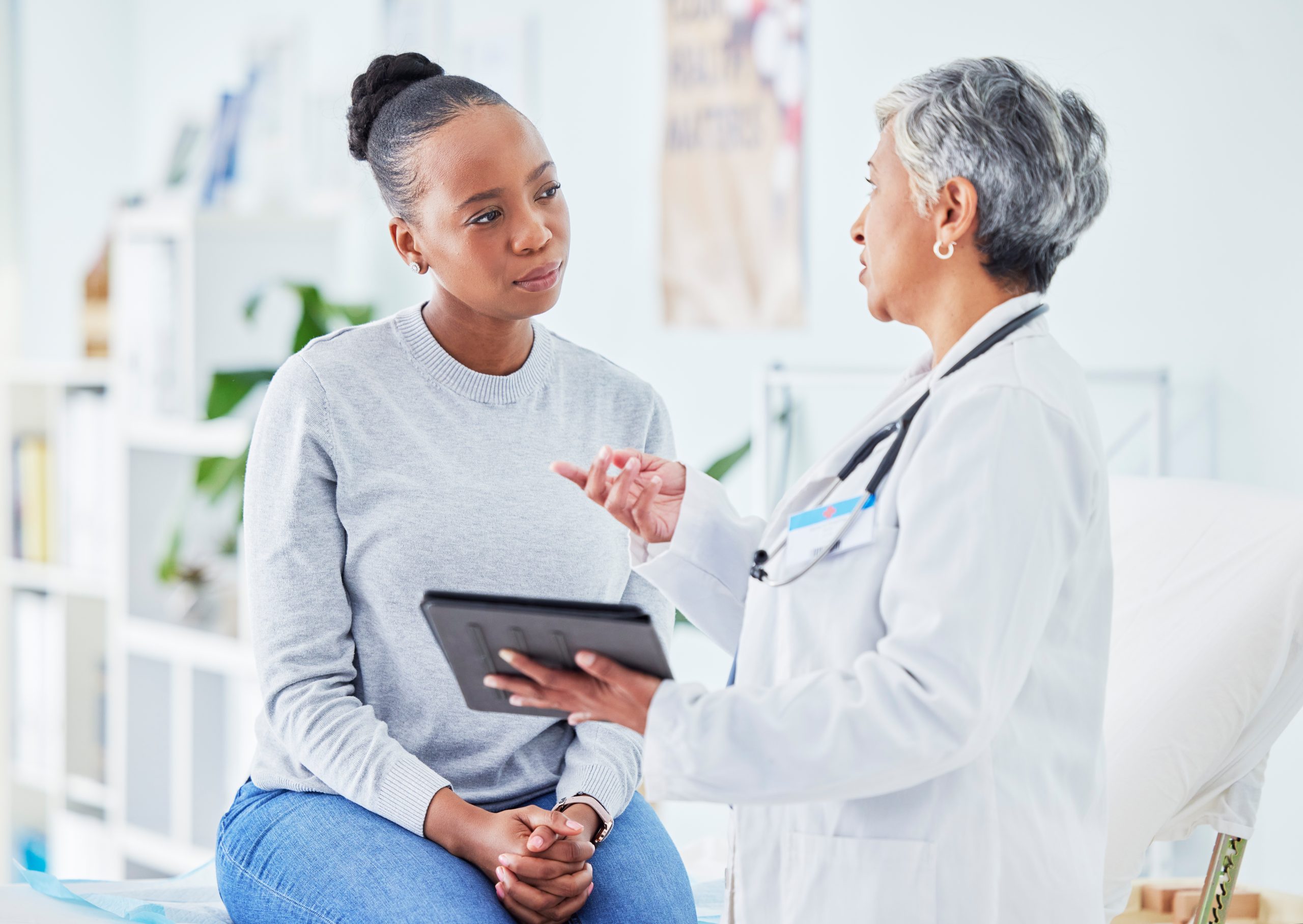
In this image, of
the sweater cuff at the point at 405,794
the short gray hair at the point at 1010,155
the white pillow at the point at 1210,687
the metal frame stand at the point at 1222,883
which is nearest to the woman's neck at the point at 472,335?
the sweater cuff at the point at 405,794

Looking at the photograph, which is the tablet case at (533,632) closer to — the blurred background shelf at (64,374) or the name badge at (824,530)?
the name badge at (824,530)

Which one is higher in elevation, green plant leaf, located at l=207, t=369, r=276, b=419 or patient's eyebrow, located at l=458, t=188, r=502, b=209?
patient's eyebrow, located at l=458, t=188, r=502, b=209

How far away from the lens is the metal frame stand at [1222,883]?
1302mm

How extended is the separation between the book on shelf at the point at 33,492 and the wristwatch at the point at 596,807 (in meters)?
2.43

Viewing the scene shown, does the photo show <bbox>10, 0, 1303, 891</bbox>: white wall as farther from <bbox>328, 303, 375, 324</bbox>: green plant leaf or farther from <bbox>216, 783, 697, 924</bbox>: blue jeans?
<bbox>216, 783, 697, 924</bbox>: blue jeans

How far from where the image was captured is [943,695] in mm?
863

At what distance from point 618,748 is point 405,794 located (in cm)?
25

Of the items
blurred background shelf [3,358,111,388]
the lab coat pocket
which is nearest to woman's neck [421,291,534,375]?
the lab coat pocket

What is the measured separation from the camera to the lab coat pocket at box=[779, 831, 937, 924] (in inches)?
36.4

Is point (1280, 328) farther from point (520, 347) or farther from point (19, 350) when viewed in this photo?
point (19, 350)

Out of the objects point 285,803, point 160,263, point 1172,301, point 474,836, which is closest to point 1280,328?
point 1172,301

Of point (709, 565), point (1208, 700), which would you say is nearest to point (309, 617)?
point (709, 565)

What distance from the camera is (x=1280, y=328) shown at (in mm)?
1769

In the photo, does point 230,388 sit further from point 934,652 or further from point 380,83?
point 934,652
